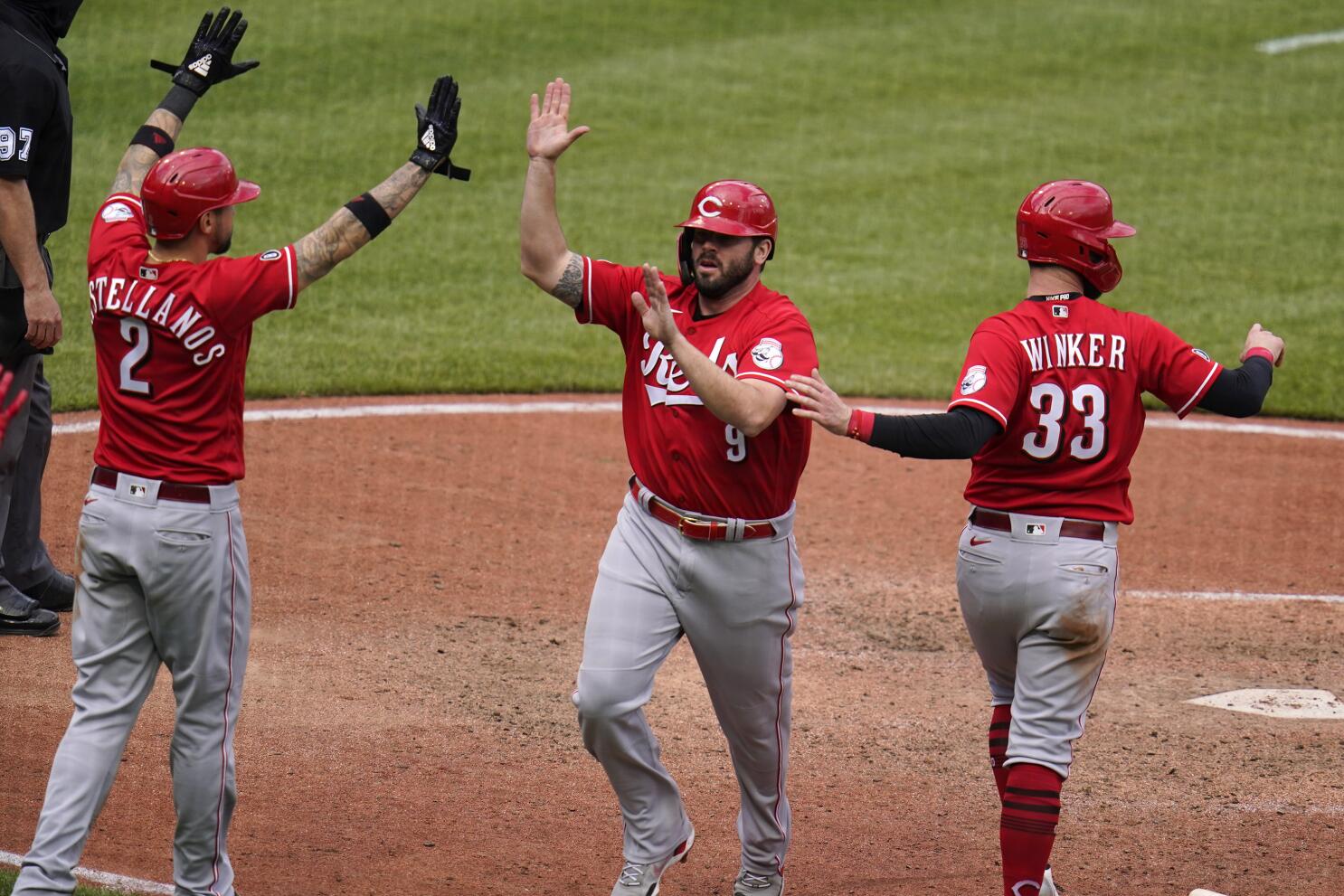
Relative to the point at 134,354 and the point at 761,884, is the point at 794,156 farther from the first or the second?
the point at 134,354

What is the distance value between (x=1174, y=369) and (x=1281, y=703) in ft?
7.35

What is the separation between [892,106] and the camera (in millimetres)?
16703

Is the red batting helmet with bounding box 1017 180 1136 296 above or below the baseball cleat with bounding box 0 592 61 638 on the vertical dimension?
above

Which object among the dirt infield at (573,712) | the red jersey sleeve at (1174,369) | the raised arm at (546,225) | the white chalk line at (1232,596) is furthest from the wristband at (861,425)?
the white chalk line at (1232,596)

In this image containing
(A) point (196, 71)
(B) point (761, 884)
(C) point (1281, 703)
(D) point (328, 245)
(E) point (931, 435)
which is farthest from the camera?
(C) point (1281, 703)

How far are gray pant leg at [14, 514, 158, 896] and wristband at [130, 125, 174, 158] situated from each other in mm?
1321

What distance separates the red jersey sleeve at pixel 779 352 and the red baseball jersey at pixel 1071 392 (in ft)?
1.40

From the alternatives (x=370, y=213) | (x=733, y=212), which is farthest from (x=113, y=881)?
(x=733, y=212)

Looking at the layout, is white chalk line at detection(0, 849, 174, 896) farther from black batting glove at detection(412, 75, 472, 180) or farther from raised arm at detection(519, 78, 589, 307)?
black batting glove at detection(412, 75, 472, 180)

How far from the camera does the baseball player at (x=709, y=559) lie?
14.8 ft

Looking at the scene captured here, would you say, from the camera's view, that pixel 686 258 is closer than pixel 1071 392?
No

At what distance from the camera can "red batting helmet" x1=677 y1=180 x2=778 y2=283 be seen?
15.0ft

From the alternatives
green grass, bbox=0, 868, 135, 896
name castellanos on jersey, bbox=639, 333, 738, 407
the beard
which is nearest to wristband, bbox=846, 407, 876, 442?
name castellanos on jersey, bbox=639, 333, 738, 407

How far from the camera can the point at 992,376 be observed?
4.36 metres
